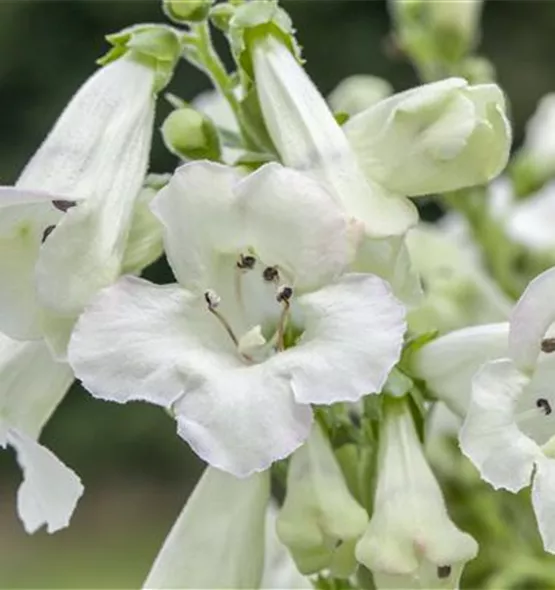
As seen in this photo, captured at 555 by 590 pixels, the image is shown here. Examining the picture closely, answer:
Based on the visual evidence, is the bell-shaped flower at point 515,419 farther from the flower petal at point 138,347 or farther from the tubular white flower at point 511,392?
the flower petal at point 138,347

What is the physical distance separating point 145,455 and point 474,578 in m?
4.10

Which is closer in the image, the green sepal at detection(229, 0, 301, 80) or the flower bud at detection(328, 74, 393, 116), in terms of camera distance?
the green sepal at detection(229, 0, 301, 80)

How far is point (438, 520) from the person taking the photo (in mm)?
743

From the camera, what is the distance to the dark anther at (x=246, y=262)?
2.46 ft

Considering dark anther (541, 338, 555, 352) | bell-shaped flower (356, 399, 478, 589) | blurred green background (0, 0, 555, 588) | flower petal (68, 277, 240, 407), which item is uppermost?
flower petal (68, 277, 240, 407)

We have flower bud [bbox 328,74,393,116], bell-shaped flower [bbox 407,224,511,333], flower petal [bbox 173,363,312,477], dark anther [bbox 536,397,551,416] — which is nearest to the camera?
flower petal [bbox 173,363,312,477]

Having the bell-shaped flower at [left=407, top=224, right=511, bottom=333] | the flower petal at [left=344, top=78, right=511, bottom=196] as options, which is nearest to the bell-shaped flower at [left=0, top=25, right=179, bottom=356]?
the flower petal at [left=344, top=78, right=511, bottom=196]

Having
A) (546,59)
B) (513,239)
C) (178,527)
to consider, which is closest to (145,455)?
(546,59)

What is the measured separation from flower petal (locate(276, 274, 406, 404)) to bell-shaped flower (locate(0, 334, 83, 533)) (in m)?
0.12

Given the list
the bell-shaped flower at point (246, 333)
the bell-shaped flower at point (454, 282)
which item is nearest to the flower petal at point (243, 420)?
the bell-shaped flower at point (246, 333)

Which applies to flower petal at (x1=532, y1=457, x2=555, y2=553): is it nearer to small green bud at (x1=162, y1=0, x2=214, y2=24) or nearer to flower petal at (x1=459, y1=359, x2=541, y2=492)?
flower petal at (x1=459, y1=359, x2=541, y2=492)

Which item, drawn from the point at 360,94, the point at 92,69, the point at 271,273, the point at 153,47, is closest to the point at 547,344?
the point at 271,273

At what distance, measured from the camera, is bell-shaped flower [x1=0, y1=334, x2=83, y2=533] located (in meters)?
0.75

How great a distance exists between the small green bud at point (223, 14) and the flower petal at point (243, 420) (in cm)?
19
